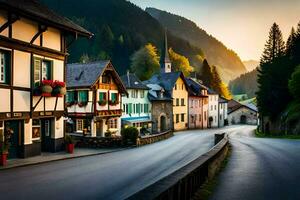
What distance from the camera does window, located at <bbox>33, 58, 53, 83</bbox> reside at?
22000 mm

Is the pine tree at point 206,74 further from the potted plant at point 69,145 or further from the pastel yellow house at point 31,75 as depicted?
the potted plant at point 69,145

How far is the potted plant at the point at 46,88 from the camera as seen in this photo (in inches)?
849

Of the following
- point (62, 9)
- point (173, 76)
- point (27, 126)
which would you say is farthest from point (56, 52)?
point (62, 9)

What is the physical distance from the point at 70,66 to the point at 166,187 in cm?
3535

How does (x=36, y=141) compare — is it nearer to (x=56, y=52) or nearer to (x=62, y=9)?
(x=56, y=52)

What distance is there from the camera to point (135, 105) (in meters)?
54.9

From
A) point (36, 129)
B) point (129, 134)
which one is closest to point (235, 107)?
point (129, 134)

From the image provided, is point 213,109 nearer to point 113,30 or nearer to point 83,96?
point 83,96

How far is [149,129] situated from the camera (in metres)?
58.2

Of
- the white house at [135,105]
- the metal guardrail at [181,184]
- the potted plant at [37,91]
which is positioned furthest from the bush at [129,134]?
the metal guardrail at [181,184]

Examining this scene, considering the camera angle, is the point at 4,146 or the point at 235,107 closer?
the point at 4,146

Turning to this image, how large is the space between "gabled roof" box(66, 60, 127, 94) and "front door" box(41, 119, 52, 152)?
42.0 ft

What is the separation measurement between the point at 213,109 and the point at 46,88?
64.4m

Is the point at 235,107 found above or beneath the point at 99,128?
above
